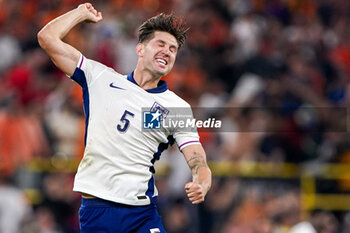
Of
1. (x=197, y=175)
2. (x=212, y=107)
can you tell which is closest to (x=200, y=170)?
(x=197, y=175)

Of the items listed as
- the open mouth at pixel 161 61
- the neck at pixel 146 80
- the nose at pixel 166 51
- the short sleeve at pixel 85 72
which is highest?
the nose at pixel 166 51

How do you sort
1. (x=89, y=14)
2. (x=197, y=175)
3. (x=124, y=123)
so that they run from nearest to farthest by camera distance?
(x=197, y=175), (x=124, y=123), (x=89, y=14)

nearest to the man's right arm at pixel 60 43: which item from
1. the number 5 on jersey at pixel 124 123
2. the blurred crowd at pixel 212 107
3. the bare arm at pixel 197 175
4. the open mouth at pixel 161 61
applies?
the number 5 on jersey at pixel 124 123

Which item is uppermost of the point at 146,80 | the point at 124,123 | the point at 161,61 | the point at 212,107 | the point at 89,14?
the point at 212,107

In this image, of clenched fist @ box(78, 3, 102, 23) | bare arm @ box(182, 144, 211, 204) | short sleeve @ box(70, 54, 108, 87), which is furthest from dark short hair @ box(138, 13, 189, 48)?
bare arm @ box(182, 144, 211, 204)

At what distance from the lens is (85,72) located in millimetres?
5543

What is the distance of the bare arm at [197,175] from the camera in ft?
16.2

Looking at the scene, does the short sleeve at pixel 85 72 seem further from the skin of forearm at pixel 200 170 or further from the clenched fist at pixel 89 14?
the skin of forearm at pixel 200 170

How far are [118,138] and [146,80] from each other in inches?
22.7

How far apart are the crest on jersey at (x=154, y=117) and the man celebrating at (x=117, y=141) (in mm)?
11

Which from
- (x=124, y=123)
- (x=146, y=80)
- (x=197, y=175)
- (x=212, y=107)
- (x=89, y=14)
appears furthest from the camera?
(x=212, y=107)

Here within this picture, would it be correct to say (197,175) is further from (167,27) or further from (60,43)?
(60,43)

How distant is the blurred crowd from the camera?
10531 millimetres

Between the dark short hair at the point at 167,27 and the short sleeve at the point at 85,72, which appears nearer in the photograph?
the short sleeve at the point at 85,72
